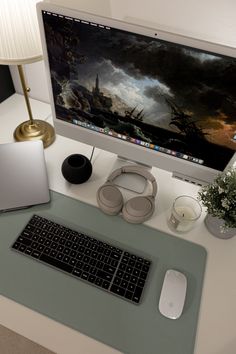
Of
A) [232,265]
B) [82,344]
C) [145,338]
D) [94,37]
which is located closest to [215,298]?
[232,265]

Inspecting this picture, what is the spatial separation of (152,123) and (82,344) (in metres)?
0.55

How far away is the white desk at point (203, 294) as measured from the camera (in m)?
0.69

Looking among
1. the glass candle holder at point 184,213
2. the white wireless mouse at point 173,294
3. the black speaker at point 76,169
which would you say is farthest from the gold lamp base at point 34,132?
the white wireless mouse at point 173,294

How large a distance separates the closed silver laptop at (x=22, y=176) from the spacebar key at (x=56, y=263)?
0.17 metres

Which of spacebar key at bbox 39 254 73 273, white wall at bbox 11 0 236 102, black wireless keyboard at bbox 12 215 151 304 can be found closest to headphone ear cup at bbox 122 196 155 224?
black wireless keyboard at bbox 12 215 151 304

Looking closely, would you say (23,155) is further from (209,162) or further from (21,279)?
(209,162)

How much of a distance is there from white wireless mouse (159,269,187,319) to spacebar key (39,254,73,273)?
244 mm

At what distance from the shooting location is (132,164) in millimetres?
1015

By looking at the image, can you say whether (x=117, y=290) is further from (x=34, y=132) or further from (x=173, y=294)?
(x=34, y=132)

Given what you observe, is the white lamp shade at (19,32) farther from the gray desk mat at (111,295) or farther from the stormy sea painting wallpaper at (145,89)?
Result: the gray desk mat at (111,295)

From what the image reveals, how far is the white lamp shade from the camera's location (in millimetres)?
723

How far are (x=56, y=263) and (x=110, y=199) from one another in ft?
0.75

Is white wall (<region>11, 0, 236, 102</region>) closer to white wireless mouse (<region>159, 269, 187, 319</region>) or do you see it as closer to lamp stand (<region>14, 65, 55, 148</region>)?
lamp stand (<region>14, 65, 55, 148</region>)

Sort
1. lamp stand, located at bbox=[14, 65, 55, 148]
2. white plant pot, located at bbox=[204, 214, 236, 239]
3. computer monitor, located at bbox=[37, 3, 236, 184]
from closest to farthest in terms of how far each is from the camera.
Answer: computer monitor, located at bbox=[37, 3, 236, 184] → white plant pot, located at bbox=[204, 214, 236, 239] → lamp stand, located at bbox=[14, 65, 55, 148]
